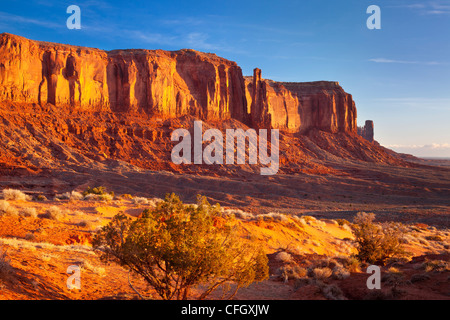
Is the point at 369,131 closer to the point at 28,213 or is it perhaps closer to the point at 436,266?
the point at 436,266

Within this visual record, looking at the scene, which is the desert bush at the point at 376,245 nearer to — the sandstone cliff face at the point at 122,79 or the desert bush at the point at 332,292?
the desert bush at the point at 332,292

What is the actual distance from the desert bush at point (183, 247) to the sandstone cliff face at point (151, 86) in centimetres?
5624

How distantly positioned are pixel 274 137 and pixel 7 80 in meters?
54.1

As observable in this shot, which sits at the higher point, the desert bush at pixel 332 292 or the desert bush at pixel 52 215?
the desert bush at pixel 52 215

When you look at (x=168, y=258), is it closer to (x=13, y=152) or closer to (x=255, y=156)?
(x=13, y=152)

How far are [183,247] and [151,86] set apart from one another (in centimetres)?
6498

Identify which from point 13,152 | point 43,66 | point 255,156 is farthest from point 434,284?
point 43,66

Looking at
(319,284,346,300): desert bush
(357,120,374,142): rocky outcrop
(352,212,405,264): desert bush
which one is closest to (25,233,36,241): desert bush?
(319,284,346,300): desert bush

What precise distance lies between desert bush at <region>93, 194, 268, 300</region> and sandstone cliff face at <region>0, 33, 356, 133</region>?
56.2 metres

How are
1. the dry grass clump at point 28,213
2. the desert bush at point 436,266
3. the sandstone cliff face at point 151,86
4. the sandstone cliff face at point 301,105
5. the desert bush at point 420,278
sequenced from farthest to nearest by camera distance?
the sandstone cliff face at point 301,105, the sandstone cliff face at point 151,86, the dry grass clump at point 28,213, the desert bush at point 436,266, the desert bush at point 420,278

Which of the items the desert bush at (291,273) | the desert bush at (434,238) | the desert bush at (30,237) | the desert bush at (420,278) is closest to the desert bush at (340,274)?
the desert bush at (291,273)

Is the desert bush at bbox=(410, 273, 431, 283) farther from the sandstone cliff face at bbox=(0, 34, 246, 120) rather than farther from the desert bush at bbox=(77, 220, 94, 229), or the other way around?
the sandstone cliff face at bbox=(0, 34, 246, 120)

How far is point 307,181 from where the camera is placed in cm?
5478

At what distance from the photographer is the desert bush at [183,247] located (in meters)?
7.17
